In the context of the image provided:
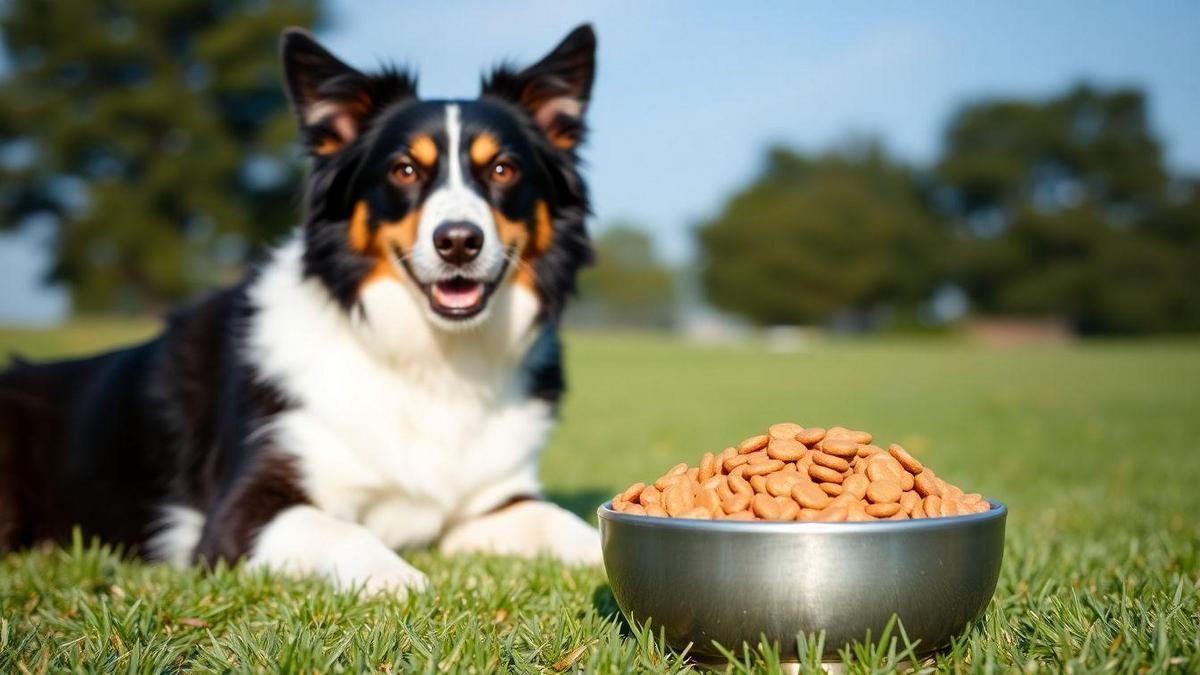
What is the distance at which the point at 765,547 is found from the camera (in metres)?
2.11

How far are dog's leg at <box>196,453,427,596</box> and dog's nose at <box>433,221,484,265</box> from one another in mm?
913

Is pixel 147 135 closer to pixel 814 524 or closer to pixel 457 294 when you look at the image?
pixel 457 294

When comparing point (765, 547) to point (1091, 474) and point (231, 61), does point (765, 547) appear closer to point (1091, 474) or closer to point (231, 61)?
point (1091, 474)

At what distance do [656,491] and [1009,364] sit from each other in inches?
1089

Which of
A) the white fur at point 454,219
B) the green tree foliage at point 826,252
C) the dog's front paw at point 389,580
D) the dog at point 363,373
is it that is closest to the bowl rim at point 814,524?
the dog's front paw at point 389,580

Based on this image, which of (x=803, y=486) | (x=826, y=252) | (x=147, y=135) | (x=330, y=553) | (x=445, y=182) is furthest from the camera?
(x=826, y=252)

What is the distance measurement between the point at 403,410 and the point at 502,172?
925mm

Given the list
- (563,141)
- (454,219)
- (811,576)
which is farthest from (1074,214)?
(811,576)

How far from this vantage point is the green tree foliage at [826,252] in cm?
6675

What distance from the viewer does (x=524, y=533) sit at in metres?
3.94

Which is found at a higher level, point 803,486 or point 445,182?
point 445,182

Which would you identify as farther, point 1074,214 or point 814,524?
point 1074,214

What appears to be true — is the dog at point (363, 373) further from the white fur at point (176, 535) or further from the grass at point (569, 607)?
the grass at point (569, 607)

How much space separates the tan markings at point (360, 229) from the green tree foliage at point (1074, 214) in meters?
62.4
